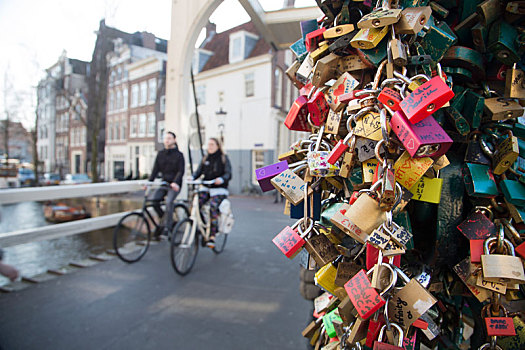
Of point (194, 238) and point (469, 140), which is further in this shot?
point (194, 238)

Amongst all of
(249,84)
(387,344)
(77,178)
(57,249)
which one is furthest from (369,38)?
(77,178)

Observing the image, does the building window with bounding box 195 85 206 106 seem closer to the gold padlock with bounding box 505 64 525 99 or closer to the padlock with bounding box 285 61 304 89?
the padlock with bounding box 285 61 304 89

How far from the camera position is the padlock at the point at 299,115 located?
83cm

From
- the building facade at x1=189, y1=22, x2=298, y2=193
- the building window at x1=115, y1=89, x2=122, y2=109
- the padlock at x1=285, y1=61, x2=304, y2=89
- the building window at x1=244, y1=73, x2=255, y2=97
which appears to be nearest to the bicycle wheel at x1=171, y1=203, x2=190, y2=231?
the padlock at x1=285, y1=61, x2=304, y2=89

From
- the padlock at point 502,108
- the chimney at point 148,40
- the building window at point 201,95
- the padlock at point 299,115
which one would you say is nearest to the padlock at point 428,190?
the padlock at point 502,108

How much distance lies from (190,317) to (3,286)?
211cm

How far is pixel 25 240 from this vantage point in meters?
3.55

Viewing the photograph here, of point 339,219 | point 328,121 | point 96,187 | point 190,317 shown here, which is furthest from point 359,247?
point 96,187

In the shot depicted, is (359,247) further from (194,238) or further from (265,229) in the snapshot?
(265,229)

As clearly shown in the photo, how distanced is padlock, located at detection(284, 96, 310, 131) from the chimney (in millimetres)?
5612

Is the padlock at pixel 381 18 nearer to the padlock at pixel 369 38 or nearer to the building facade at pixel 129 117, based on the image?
the padlock at pixel 369 38

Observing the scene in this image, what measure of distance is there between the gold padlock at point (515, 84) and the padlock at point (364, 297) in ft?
1.75

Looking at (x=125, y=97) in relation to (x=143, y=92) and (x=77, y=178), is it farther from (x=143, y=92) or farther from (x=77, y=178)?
(x=77, y=178)

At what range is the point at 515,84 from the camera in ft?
2.36
